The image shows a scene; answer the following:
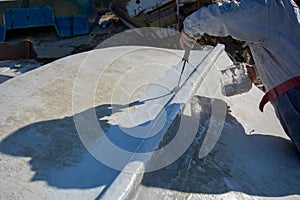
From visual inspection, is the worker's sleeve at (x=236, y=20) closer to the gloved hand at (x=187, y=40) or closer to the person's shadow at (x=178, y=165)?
the gloved hand at (x=187, y=40)

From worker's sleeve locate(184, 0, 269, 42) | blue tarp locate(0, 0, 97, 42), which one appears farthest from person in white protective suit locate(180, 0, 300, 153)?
blue tarp locate(0, 0, 97, 42)

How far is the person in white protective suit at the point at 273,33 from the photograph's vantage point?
4.94 feet

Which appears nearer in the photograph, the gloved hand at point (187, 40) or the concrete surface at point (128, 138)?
the concrete surface at point (128, 138)

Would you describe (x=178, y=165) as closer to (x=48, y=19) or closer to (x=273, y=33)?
(x=273, y=33)

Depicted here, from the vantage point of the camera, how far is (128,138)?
141 cm

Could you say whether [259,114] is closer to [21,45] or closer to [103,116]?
[103,116]

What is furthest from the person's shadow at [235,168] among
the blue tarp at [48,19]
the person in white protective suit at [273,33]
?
the blue tarp at [48,19]

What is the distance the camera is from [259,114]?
199 centimetres

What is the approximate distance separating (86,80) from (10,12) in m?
4.09

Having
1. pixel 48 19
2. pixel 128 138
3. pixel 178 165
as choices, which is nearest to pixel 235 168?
pixel 178 165

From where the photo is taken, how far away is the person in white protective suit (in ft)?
4.94

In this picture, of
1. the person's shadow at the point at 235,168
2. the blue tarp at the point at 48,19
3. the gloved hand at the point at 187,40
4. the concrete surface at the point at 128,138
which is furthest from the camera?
the blue tarp at the point at 48,19

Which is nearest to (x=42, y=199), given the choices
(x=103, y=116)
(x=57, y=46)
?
(x=103, y=116)

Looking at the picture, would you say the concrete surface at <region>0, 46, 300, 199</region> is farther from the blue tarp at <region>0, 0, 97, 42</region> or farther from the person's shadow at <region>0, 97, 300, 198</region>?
the blue tarp at <region>0, 0, 97, 42</region>
